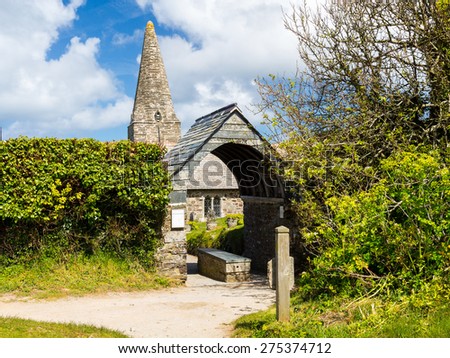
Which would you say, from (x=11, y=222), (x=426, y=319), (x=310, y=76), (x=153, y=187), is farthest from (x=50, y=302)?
(x=310, y=76)

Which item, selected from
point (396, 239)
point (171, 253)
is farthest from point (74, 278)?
point (396, 239)

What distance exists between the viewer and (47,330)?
6438 millimetres

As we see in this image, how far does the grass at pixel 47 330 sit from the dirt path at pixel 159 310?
500mm

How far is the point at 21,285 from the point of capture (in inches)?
402

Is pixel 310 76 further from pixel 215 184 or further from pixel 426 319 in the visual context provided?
pixel 215 184

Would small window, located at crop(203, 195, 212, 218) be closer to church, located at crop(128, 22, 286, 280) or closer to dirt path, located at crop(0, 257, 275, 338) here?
church, located at crop(128, 22, 286, 280)

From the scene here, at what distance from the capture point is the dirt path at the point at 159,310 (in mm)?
7434

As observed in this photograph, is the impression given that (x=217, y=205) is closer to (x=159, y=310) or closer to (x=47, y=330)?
(x=159, y=310)

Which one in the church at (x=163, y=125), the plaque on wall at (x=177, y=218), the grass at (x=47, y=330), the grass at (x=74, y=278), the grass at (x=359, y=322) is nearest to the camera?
the grass at (x=359, y=322)

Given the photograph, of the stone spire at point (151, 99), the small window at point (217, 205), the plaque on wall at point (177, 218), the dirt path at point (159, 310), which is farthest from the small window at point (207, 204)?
the dirt path at point (159, 310)

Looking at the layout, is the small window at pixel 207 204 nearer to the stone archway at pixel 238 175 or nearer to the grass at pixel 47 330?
the stone archway at pixel 238 175

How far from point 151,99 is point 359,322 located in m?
26.2

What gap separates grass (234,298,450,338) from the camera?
218 inches

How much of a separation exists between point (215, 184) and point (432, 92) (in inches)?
848
